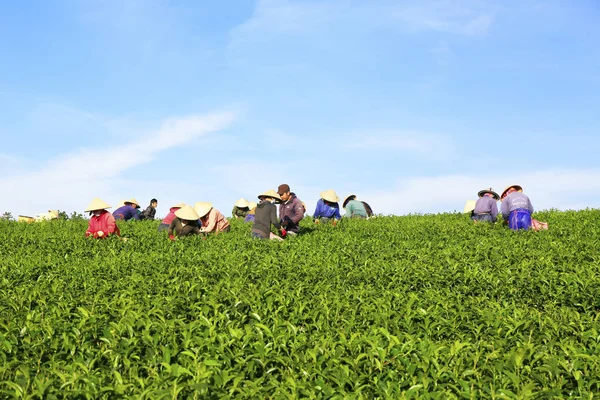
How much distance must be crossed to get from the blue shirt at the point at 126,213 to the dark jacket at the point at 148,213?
5.91 ft

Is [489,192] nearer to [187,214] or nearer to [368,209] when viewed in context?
[368,209]

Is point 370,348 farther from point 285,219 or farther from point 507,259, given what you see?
point 285,219

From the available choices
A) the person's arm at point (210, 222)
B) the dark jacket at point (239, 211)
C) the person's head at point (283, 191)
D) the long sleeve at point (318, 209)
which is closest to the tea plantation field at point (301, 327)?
the person's arm at point (210, 222)

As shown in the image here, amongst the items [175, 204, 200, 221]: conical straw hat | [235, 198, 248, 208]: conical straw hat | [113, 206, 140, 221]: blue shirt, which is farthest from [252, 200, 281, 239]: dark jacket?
[113, 206, 140, 221]: blue shirt

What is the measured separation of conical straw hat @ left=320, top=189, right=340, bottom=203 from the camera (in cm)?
2144

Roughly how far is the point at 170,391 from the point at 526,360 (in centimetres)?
280

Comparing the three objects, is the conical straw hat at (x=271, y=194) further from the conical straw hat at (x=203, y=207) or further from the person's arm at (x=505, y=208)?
the person's arm at (x=505, y=208)

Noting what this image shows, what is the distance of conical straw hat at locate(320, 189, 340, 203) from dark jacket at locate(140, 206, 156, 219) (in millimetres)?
10728

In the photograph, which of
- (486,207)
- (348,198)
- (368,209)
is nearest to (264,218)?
(486,207)

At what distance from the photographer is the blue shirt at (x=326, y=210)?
21.5 meters

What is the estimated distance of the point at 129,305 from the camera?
6266mm

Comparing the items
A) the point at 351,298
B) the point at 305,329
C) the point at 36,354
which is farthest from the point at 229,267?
the point at 36,354

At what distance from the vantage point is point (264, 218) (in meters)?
15.7

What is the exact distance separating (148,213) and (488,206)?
16.0 metres
